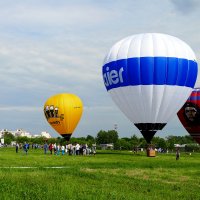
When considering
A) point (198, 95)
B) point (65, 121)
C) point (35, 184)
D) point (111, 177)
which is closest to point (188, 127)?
point (198, 95)

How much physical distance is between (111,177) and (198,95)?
36372 mm

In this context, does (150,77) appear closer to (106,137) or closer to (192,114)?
(192,114)

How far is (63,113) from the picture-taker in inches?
2576

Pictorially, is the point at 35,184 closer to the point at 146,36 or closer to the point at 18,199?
the point at 18,199

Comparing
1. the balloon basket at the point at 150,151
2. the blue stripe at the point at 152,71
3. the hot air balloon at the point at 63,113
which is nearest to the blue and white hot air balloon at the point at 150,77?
the blue stripe at the point at 152,71

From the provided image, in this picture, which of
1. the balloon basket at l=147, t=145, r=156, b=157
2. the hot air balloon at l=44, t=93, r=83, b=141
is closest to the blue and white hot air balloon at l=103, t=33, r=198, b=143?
the balloon basket at l=147, t=145, r=156, b=157

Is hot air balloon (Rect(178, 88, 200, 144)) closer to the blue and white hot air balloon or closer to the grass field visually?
the blue and white hot air balloon

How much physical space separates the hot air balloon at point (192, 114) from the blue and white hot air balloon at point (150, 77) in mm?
12338

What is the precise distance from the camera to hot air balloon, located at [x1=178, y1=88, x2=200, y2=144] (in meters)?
56.1

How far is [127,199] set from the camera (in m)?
14.8

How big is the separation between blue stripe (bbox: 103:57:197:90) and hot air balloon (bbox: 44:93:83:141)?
24667 millimetres

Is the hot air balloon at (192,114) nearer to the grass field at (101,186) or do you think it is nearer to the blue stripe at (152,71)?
the blue stripe at (152,71)

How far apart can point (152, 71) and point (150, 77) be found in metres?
0.62

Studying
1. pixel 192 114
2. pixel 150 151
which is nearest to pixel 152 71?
pixel 150 151
